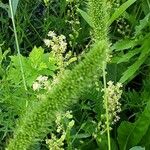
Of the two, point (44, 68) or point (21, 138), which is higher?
point (21, 138)

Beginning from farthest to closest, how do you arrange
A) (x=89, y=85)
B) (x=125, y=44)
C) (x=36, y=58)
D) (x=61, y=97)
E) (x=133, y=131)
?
(x=125, y=44) → (x=133, y=131) → (x=36, y=58) → (x=89, y=85) → (x=61, y=97)

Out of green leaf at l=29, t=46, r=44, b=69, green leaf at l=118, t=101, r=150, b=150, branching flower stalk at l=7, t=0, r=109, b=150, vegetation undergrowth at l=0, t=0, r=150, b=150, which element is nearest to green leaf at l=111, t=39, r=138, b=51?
vegetation undergrowth at l=0, t=0, r=150, b=150

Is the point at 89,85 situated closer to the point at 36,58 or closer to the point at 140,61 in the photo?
the point at 36,58

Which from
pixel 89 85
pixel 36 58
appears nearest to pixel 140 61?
pixel 36 58

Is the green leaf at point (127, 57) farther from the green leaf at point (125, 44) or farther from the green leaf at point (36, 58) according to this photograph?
the green leaf at point (36, 58)

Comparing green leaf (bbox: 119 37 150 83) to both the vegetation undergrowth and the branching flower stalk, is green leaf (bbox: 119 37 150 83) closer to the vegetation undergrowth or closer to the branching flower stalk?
the vegetation undergrowth

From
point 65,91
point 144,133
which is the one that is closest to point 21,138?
point 65,91

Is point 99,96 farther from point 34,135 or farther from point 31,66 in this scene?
point 34,135

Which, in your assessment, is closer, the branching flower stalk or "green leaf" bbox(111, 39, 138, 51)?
the branching flower stalk
